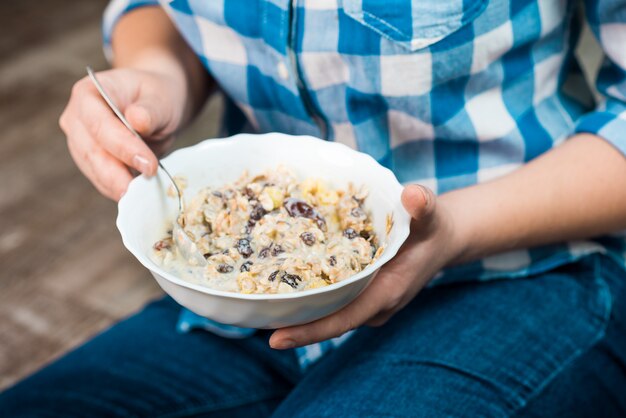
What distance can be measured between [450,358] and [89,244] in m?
1.23

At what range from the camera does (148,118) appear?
842 mm

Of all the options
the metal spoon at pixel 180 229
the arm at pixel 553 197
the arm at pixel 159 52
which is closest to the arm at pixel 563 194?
the arm at pixel 553 197

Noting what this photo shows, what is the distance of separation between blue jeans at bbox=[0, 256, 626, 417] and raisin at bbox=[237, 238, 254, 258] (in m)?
0.23

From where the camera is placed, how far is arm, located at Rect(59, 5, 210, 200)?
0.82 m

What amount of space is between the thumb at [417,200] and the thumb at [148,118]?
34cm

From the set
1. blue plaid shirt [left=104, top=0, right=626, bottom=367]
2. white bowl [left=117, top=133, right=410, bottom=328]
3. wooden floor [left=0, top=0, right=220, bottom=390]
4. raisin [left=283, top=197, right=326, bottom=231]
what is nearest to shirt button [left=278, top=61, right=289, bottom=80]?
blue plaid shirt [left=104, top=0, right=626, bottom=367]

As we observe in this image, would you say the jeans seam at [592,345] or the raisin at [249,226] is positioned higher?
the raisin at [249,226]

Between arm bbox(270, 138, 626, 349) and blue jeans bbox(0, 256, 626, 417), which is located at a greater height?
arm bbox(270, 138, 626, 349)

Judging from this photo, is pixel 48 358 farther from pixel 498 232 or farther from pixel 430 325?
pixel 498 232

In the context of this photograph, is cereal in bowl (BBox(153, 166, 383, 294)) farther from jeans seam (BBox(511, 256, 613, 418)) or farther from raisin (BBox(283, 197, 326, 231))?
jeans seam (BBox(511, 256, 613, 418))

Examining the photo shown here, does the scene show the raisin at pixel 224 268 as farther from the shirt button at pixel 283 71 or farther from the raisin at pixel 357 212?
the shirt button at pixel 283 71

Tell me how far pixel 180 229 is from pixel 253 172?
142 mm

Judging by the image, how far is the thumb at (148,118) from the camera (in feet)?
2.75

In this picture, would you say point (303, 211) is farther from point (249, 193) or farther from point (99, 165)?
point (99, 165)
